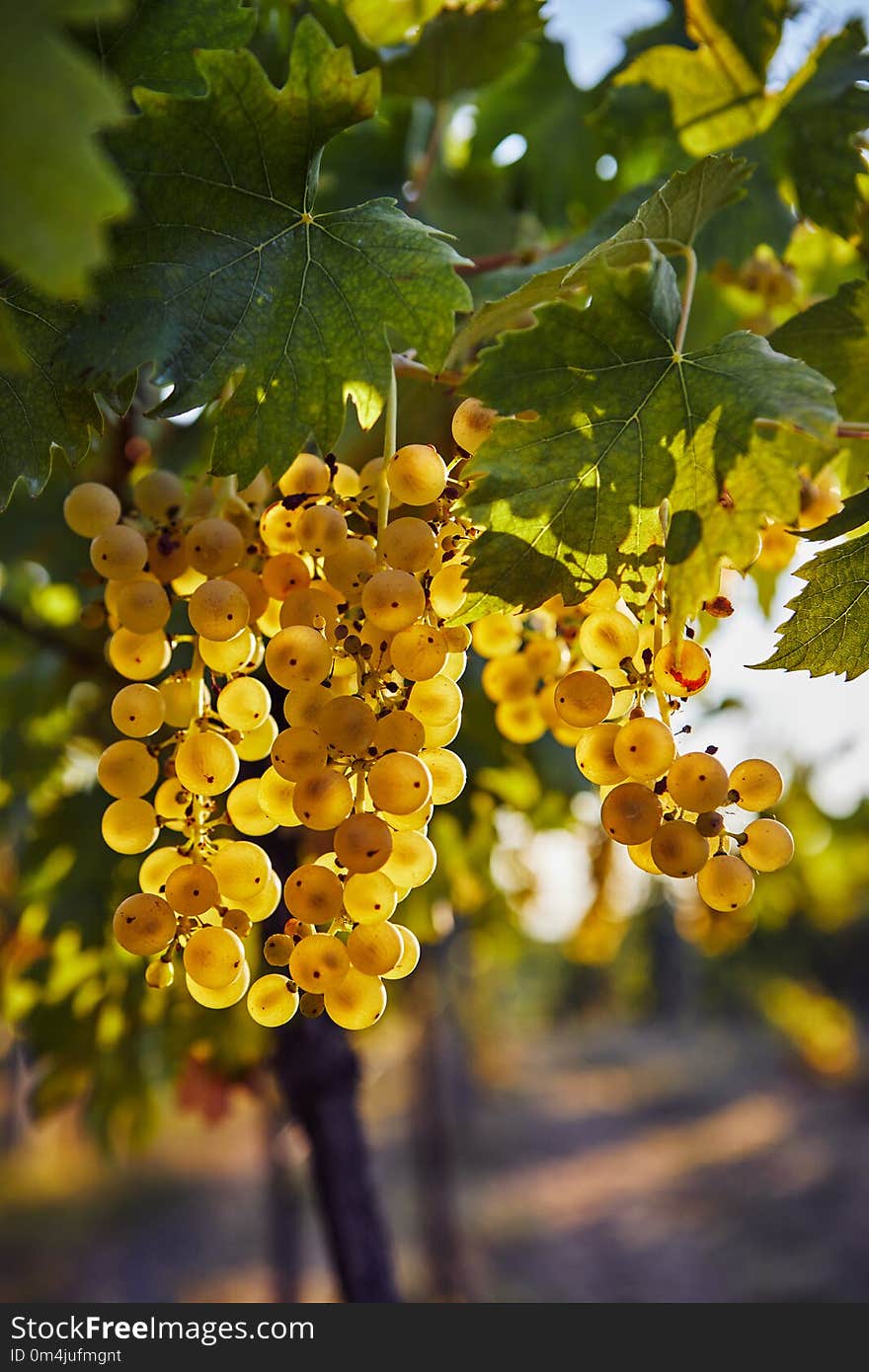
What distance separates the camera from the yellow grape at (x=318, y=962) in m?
0.68

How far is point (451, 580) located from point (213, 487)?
218 mm

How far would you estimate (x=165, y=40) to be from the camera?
0.80 metres

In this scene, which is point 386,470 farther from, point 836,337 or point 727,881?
point 836,337

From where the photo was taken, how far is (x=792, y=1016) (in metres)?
5.54

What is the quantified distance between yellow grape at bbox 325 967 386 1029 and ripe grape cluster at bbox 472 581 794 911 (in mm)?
186

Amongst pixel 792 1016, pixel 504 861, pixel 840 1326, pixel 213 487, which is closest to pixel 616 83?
pixel 213 487

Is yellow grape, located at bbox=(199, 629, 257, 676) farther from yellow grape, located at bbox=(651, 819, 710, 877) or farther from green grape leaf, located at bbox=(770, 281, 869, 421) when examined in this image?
green grape leaf, located at bbox=(770, 281, 869, 421)

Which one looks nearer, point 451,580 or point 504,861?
point 451,580

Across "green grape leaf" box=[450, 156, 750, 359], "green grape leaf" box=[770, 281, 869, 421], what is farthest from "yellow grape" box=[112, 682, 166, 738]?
"green grape leaf" box=[770, 281, 869, 421]

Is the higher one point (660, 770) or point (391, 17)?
point (391, 17)

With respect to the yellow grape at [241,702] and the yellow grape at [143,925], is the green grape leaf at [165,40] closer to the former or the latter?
the yellow grape at [241,702]

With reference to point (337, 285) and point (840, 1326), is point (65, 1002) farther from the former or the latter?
point (840, 1326)

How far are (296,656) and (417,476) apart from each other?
14 centimetres

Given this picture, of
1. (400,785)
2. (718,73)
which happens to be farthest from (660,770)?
(718,73)
